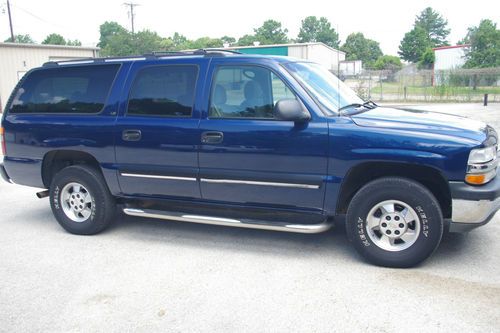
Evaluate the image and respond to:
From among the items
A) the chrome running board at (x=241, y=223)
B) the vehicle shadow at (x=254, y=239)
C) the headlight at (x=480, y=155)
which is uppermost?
the headlight at (x=480, y=155)

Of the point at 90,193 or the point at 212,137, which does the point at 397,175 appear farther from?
the point at 90,193

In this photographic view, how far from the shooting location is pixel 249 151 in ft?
15.4

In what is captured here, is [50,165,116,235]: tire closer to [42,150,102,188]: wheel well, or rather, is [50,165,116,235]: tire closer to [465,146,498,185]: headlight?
[42,150,102,188]: wheel well

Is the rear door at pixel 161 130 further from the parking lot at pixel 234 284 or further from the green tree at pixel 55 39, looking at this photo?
the green tree at pixel 55 39

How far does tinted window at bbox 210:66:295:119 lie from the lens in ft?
15.5

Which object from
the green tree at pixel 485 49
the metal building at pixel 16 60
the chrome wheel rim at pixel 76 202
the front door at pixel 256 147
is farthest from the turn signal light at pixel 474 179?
the green tree at pixel 485 49

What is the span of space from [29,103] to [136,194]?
1.82 meters

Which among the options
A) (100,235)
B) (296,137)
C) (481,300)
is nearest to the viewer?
(481,300)

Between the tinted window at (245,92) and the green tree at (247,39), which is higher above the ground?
the green tree at (247,39)

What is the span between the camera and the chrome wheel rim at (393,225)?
4340 millimetres

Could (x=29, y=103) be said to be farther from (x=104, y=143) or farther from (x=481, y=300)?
(x=481, y=300)

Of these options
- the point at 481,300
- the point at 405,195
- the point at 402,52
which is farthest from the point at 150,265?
the point at 402,52

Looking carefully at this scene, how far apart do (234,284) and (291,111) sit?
5.35 ft

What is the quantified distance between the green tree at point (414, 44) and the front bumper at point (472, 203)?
3877 inches
